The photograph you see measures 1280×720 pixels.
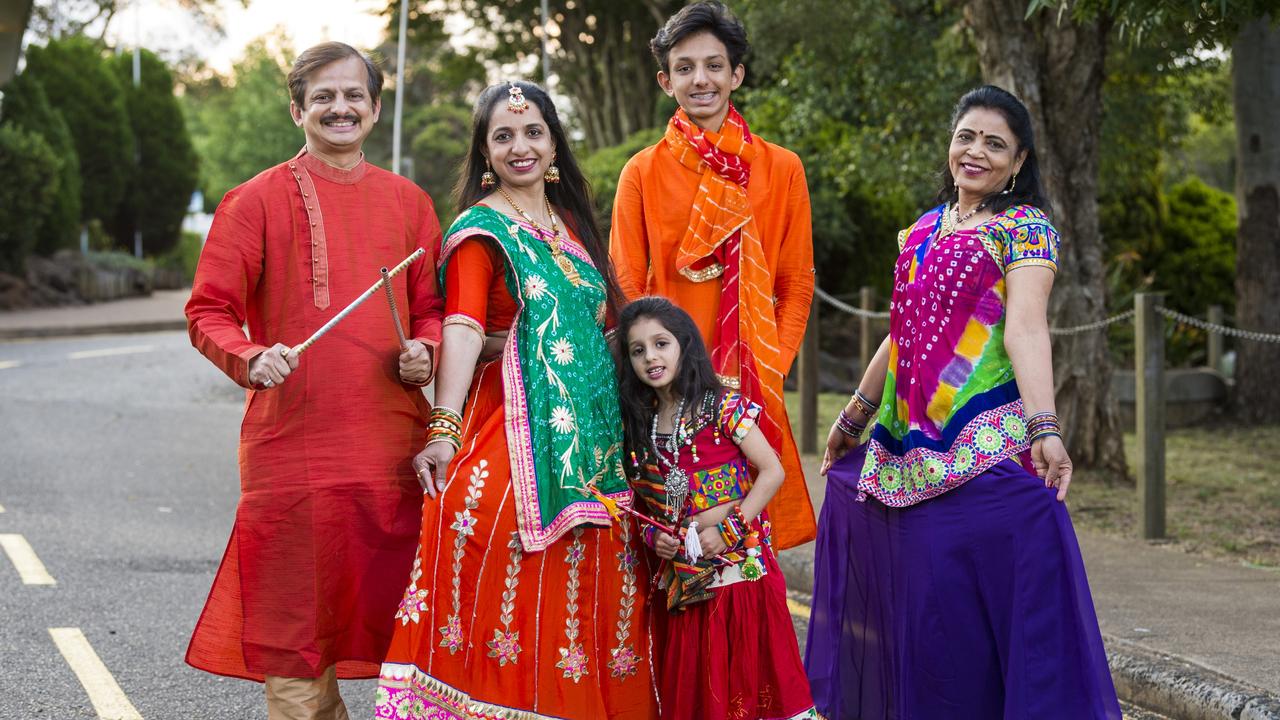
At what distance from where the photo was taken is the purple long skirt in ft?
11.9

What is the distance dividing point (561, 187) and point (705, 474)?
0.90 m

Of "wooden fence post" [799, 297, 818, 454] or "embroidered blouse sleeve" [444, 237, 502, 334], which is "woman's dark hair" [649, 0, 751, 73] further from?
"wooden fence post" [799, 297, 818, 454]

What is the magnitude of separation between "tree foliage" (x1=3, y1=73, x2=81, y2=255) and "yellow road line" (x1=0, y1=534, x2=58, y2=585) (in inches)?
792

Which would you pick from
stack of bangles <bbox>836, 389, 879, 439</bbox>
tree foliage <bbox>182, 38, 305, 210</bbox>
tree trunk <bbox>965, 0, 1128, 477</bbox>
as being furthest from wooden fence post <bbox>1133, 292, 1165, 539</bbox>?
tree foliage <bbox>182, 38, 305, 210</bbox>

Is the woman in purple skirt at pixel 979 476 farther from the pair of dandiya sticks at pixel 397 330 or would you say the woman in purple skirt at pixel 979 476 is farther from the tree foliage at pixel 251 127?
the tree foliage at pixel 251 127

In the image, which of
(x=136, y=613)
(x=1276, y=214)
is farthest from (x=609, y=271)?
(x=1276, y=214)

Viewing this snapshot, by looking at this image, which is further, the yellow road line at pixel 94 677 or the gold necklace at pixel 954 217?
the yellow road line at pixel 94 677

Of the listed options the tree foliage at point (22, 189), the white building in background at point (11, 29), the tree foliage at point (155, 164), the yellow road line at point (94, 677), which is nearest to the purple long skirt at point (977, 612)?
the yellow road line at point (94, 677)

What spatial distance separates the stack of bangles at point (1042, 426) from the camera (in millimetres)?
3602

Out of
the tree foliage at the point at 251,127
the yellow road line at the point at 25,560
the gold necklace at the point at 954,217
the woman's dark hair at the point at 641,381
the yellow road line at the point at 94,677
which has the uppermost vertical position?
the tree foliage at the point at 251,127

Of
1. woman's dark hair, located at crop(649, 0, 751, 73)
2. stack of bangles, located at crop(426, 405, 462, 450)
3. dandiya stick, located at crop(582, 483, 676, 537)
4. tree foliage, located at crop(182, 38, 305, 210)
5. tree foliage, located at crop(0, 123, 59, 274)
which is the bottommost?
dandiya stick, located at crop(582, 483, 676, 537)

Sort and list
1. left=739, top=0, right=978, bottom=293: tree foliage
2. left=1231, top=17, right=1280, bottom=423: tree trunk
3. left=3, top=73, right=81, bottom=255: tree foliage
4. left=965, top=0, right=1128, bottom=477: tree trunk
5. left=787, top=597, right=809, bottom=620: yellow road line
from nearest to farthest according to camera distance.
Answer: left=787, top=597, right=809, bottom=620: yellow road line
left=965, top=0, right=1128, bottom=477: tree trunk
left=1231, top=17, right=1280, bottom=423: tree trunk
left=739, top=0, right=978, bottom=293: tree foliage
left=3, top=73, right=81, bottom=255: tree foliage

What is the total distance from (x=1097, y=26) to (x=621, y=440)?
6.75m

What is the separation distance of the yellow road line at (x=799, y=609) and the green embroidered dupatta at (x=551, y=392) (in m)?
2.54
